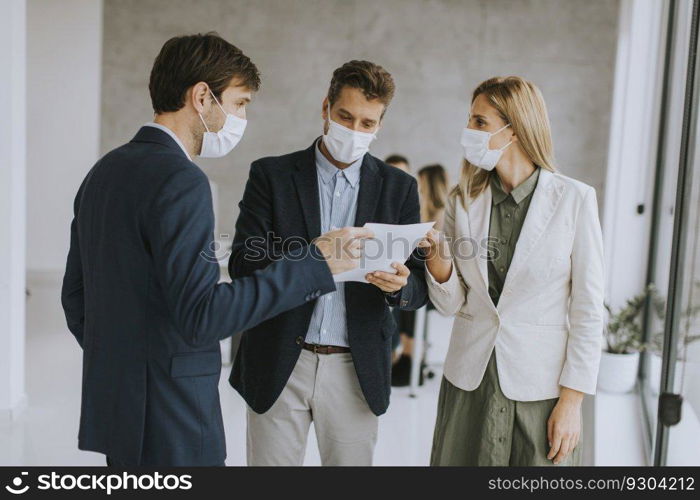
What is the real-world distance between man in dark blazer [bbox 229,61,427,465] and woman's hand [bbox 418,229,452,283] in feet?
0.26

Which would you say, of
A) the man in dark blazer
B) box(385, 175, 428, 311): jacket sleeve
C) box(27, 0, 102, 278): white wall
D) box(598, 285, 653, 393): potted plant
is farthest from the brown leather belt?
box(27, 0, 102, 278): white wall

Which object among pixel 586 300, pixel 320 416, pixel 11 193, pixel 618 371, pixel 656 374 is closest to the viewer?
pixel 586 300

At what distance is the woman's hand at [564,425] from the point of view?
1634 mm

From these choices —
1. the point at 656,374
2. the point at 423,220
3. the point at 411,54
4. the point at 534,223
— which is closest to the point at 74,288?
the point at 534,223

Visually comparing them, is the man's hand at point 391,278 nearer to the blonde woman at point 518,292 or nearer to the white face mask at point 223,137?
the blonde woman at point 518,292

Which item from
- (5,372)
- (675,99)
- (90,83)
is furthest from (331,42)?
(5,372)

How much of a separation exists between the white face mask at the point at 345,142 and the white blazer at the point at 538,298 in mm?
313

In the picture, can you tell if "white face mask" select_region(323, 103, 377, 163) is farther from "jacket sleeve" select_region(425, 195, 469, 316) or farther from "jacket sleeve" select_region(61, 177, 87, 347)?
"jacket sleeve" select_region(61, 177, 87, 347)

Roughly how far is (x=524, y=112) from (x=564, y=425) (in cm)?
75

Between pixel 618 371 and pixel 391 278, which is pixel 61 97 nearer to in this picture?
pixel 618 371

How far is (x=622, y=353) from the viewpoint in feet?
13.4

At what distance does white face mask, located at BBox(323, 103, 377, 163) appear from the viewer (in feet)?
5.83

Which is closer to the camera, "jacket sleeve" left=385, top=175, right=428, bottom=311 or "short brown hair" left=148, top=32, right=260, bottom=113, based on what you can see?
"short brown hair" left=148, top=32, right=260, bottom=113

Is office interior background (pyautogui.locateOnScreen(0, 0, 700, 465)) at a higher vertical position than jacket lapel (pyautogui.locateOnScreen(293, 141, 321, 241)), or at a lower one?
higher
